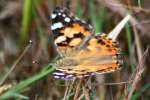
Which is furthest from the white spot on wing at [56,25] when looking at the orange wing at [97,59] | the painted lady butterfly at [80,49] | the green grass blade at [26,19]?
the green grass blade at [26,19]

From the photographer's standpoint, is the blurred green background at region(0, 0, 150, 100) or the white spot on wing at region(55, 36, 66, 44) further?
the blurred green background at region(0, 0, 150, 100)

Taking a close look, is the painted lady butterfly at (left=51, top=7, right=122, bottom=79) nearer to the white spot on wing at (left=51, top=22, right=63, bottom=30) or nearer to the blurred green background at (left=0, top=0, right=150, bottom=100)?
the white spot on wing at (left=51, top=22, right=63, bottom=30)

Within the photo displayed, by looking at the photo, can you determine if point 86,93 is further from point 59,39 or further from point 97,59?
point 59,39

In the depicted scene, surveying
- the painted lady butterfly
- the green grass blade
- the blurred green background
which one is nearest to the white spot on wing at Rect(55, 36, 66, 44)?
the painted lady butterfly

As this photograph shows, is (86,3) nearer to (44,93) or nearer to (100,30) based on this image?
(100,30)

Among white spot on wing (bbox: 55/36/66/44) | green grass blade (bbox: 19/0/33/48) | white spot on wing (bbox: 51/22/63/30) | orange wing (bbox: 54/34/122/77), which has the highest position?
green grass blade (bbox: 19/0/33/48)

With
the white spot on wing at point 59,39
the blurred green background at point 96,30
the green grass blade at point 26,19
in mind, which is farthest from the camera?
the green grass blade at point 26,19

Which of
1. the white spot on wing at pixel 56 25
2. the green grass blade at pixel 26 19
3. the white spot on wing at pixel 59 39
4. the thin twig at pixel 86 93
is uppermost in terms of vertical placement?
the green grass blade at pixel 26 19

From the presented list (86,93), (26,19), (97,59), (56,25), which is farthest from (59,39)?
(26,19)

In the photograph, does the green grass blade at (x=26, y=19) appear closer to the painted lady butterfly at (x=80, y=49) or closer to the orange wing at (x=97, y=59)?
the painted lady butterfly at (x=80, y=49)

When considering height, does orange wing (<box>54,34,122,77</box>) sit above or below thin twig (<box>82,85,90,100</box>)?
above
